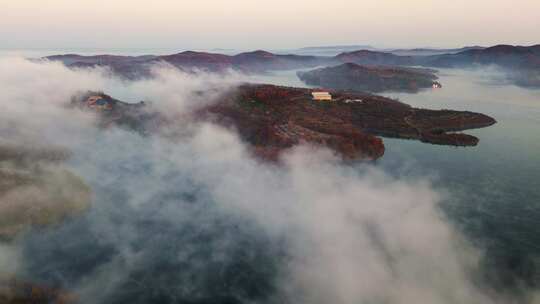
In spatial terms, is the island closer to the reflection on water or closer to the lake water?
the reflection on water

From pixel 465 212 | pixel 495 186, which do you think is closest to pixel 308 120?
pixel 495 186

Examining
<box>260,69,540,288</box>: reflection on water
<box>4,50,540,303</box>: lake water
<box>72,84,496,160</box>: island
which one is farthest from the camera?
<box>72,84,496,160</box>: island

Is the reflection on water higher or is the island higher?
the island

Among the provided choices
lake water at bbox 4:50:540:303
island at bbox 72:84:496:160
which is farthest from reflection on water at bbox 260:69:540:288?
island at bbox 72:84:496:160

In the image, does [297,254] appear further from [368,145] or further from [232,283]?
[368,145]

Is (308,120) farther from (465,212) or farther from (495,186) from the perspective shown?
(465,212)

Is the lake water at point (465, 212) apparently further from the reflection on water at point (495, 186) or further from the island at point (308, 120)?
the island at point (308, 120)

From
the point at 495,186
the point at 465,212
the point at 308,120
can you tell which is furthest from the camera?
the point at 308,120

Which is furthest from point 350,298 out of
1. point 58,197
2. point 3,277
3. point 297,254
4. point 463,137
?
point 463,137
